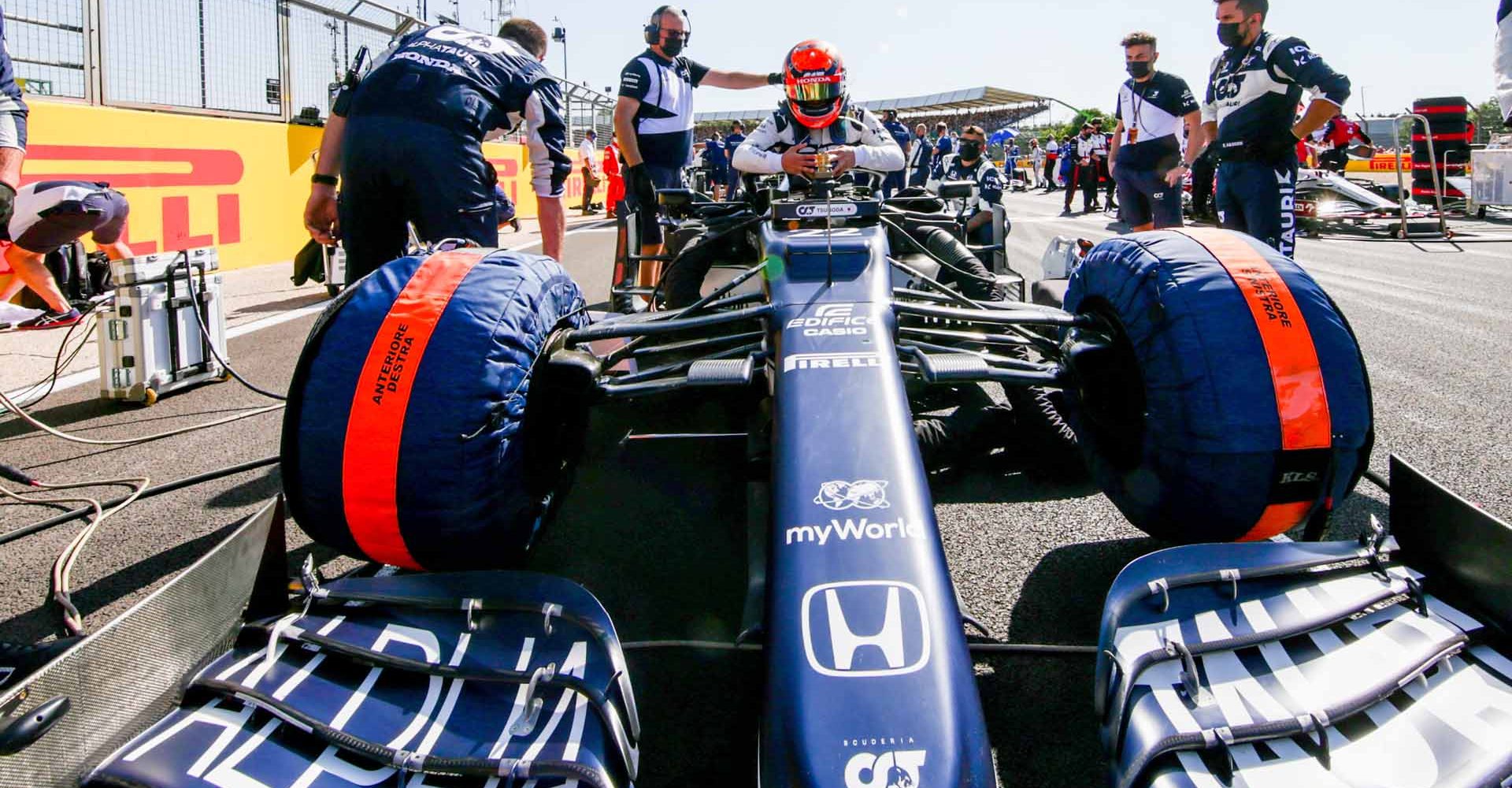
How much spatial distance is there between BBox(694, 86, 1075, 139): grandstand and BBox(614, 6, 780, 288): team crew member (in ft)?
194

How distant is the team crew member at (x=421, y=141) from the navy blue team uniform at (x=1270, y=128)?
335 cm

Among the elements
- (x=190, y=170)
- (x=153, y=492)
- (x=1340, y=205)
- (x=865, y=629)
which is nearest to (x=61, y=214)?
(x=153, y=492)

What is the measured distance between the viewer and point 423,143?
3.46 meters

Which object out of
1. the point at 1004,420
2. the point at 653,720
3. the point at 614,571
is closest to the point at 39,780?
the point at 653,720

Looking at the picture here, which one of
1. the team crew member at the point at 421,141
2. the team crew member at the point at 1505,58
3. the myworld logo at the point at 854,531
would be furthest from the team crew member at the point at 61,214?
the team crew member at the point at 1505,58

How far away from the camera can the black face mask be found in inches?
199

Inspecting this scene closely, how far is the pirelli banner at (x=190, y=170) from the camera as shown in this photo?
716cm

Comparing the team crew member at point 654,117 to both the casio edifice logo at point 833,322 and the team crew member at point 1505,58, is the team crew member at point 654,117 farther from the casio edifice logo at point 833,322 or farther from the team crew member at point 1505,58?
the casio edifice logo at point 833,322

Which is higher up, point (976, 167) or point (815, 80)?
point (976, 167)

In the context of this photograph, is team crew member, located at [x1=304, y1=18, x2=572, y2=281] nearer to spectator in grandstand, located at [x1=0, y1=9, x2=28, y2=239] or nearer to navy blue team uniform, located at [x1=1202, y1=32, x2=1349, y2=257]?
spectator in grandstand, located at [x1=0, y1=9, x2=28, y2=239]

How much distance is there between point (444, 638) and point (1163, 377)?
153 centimetres

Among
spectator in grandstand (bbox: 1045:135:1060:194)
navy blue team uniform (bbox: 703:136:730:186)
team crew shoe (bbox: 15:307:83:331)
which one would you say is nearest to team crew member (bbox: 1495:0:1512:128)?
team crew shoe (bbox: 15:307:83:331)

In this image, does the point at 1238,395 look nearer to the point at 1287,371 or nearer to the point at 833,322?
the point at 1287,371

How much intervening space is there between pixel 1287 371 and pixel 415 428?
5.65 ft
